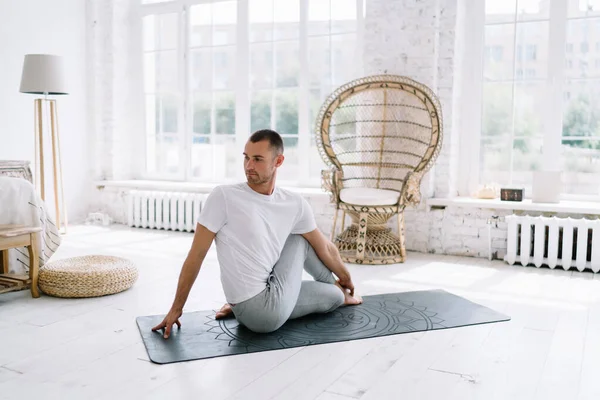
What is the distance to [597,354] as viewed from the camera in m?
2.56

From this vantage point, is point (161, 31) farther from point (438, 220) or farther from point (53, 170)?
point (438, 220)

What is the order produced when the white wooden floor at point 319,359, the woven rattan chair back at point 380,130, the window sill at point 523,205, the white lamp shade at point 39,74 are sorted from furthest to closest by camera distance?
the white lamp shade at point 39,74
the woven rattan chair back at point 380,130
the window sill at point 523,205
the white wooden floor at point 319,359

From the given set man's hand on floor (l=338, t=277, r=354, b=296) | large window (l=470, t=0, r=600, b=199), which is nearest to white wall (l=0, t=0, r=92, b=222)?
man's hand on floor (l=338, t=277, r=354, b=296)

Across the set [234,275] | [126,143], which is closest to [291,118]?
[126,143]

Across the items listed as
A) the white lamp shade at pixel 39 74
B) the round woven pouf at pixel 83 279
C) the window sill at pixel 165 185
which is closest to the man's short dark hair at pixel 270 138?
the round woven pouf at pixel 83 279

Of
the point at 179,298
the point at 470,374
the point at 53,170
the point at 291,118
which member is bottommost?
the point at 470,374

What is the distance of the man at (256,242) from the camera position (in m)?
2.60

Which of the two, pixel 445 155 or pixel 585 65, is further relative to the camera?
pixel 445 155

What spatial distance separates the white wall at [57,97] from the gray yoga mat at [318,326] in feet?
11.7

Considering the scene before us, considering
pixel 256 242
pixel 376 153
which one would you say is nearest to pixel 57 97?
pixel 376 153

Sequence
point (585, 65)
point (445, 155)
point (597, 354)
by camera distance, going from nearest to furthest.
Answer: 1. point (597, 354)
2. point (585, 65)
3. point (445, 155)

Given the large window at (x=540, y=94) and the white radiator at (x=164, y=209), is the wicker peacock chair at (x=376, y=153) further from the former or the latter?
→ the white radiator at (x=164, y=209)

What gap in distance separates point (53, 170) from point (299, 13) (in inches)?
108

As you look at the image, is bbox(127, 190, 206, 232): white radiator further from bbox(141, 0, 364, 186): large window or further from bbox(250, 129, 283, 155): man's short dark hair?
bbox(250, 129, 283, 155): man's short dark hair
